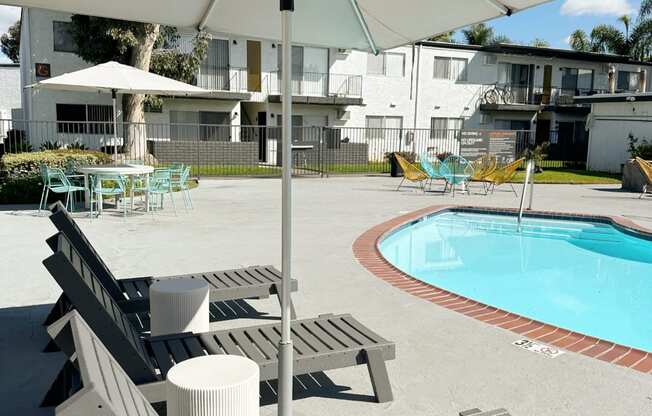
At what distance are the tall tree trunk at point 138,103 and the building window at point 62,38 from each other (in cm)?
366

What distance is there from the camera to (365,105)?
2864 centimetres

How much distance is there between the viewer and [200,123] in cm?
2577

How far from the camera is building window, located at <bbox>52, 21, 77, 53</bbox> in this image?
22812 millimetres

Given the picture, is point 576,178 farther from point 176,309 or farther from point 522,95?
point 176,309

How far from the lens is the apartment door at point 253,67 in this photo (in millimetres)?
26484

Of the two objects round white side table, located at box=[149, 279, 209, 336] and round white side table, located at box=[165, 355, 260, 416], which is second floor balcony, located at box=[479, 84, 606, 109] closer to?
round white side table, located at box=[149, 279, 209, 336]

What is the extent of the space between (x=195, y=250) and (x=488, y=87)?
27418 millimetres

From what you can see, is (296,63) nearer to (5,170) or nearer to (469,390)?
(5,170)

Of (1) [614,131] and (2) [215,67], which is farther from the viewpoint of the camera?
(2) [215,67]

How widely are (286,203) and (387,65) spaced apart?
27750mm

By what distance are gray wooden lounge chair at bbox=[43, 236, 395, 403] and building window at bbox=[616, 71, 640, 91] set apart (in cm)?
3753

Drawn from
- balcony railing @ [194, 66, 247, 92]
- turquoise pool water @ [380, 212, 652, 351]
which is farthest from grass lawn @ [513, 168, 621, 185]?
balcony railing @ [194, 66, 247, 92]

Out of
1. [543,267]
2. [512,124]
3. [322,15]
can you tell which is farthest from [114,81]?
[512,124]

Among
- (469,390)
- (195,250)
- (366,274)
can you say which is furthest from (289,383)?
(195,250)
